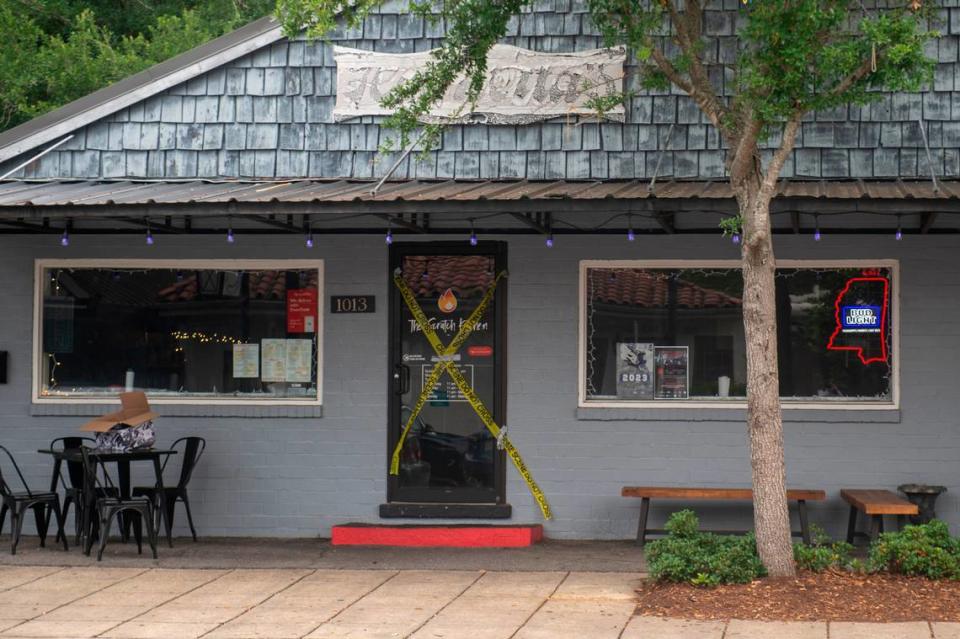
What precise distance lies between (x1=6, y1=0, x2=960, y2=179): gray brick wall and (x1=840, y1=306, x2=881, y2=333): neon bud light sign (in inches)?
43.6

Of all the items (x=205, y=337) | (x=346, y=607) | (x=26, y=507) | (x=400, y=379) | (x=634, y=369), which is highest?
(x=205, y=337)

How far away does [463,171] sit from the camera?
11195 millimetres

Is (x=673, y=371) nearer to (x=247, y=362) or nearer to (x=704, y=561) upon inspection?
(x=704, y=561)

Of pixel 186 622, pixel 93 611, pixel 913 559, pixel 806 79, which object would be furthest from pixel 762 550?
pixel 93 611

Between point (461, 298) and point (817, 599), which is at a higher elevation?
point (461, 298)

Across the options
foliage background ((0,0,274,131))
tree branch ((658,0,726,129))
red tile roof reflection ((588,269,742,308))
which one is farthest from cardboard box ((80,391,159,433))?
foliage background ((0,0,274,131))

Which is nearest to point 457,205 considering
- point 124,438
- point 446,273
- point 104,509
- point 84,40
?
point 446,273

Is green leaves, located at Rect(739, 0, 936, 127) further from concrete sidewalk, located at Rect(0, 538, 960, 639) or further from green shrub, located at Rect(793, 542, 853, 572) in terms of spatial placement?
concrete sidewalk, located at Rect(0, 538, 960, 639)

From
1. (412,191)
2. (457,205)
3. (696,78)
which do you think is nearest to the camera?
(696,78)

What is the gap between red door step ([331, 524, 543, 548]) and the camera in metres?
10.7

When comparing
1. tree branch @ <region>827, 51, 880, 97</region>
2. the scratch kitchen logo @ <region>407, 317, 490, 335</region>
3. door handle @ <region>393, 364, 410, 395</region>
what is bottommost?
door handle @ <region>393, 364, 410, 395</region>

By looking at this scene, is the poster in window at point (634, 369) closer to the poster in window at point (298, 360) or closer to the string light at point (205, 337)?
the poster in window at point (298, 360)

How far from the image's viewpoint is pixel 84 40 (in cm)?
1864

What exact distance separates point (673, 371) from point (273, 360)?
3.48 m
